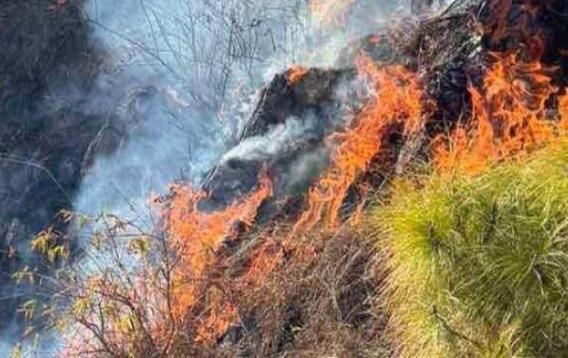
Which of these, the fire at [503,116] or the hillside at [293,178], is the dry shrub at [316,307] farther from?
the fire at [503,116]

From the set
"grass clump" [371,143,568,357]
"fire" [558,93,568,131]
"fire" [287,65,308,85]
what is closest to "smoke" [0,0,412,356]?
"fire" [287,65,308,85]

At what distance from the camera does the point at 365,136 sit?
6348mm

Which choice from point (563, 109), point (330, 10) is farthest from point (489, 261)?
point (330, 10)

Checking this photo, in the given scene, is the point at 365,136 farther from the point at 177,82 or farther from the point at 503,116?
the point at 177,82

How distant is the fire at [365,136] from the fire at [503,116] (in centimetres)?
43

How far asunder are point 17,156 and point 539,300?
23.0 feet

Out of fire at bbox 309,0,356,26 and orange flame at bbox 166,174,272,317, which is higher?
fire at bbox 309,0,356,26

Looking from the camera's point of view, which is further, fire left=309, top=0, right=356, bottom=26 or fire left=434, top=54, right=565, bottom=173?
fire left=309, top=0, right=356, bottom=26

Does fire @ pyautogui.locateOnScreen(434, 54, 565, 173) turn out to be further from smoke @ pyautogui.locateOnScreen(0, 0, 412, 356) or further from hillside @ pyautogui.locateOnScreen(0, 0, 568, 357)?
smoke @ pyautogui.locateOnScreen(0, 0, 412, 356)

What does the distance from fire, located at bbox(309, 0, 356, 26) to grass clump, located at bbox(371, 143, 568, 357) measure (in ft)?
15.0

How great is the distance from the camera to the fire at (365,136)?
20.1 feet


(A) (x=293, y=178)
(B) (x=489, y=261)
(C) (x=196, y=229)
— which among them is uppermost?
(B) (x=489, y=261)

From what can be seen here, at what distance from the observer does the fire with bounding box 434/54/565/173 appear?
17.2 ft

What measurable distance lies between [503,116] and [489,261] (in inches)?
71.9
